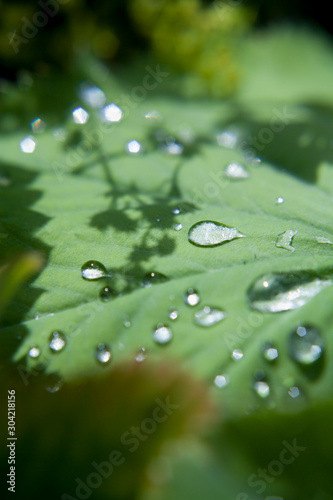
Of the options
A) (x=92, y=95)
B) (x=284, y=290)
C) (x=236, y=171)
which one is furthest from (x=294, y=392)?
(x=92, y=95)

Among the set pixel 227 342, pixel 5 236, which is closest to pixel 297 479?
pixel 227 342

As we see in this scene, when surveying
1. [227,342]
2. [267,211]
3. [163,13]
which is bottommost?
[227,342]

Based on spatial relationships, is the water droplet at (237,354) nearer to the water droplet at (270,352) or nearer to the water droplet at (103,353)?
the water droplet at (270,352)

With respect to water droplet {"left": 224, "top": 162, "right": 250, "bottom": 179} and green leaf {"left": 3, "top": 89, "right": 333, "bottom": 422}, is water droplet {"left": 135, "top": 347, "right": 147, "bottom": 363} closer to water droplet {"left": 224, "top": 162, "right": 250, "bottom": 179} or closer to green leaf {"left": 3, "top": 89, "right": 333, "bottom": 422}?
green leaf {"left": 3, "top": 89, "right": 333, "bottom": 422}

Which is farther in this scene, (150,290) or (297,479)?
(150,290)

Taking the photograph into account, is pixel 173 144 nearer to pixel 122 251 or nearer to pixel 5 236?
pixel 122 251

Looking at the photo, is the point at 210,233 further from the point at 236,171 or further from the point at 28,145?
the point at 28,145

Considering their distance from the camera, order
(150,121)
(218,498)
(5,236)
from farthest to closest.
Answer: (150,121) < (5,236) < (218,498)
